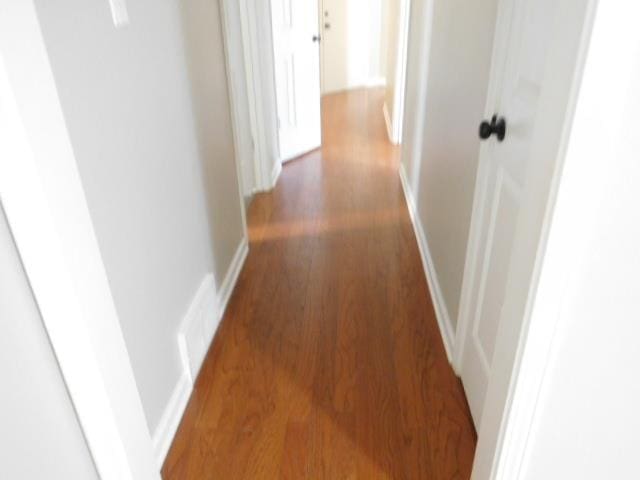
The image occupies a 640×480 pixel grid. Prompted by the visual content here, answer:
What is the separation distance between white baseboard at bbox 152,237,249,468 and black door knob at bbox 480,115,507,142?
1140 millimetres

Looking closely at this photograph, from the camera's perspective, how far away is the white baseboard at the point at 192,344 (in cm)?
150

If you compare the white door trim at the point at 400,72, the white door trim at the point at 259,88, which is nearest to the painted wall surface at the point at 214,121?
the white door trim at the point at 259,88

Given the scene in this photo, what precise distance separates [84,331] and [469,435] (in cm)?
119

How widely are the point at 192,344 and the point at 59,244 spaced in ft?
3.34

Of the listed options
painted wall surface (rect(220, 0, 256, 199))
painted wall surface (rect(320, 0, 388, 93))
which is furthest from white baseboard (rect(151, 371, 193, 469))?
painted wall surface (rect(320, 0, 388, 93))

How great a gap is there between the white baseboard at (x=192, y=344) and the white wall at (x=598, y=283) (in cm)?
103

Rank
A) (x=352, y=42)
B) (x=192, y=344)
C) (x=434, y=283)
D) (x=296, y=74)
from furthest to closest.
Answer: (x=352, y=42)
(x=296, y=74)
(x=434, y=283)
(x=192, y=344)

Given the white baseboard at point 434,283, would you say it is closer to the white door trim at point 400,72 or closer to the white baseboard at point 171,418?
the white baseboard at point 171,418

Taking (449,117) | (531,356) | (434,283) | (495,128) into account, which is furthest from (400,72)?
(531,356)

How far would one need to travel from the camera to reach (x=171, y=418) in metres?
1.55

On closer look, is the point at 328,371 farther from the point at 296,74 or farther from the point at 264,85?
the point at 296,74

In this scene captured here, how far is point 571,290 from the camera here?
80 cm

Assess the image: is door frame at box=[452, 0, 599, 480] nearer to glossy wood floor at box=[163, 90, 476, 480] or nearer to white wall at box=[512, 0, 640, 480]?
white wall at box=[512, 0, 640, 480]

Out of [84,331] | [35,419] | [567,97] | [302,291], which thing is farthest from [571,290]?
[302,291]
